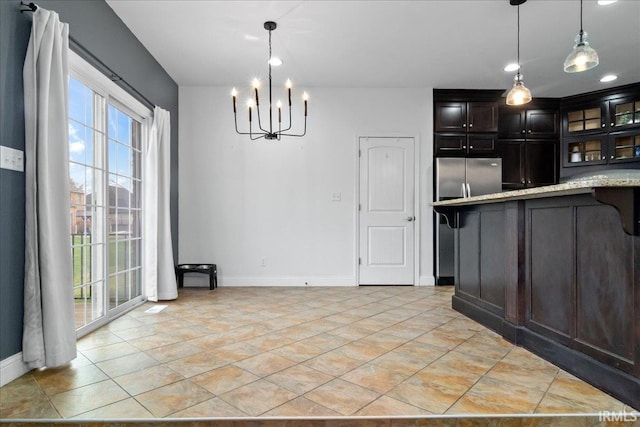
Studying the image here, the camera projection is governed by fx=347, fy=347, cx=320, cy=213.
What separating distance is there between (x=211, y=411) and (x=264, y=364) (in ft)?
1.90

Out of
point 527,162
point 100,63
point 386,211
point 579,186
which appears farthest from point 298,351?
point 527,162

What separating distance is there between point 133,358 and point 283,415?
127 centimetres

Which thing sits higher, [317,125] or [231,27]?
[231,27]

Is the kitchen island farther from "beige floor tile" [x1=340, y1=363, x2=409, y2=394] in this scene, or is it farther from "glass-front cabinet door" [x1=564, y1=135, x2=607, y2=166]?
"glass-front cabinet door" [x1=564, y1=135, x2=607, y2=166]

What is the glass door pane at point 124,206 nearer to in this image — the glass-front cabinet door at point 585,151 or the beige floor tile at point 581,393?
the beige floor tile at point 581,393

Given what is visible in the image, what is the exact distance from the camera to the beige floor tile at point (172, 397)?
1686 millimetres

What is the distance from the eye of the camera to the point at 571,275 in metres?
2.14

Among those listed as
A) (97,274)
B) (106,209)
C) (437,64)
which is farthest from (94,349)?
(437,64)

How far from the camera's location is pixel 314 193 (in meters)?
5.00

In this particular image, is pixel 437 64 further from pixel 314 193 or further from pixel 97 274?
pixel 97 274

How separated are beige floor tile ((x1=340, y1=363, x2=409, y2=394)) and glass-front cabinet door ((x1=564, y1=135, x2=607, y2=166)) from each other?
195 inches

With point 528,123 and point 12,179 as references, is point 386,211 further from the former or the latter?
point 12,179

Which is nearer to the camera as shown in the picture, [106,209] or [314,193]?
[106,209]

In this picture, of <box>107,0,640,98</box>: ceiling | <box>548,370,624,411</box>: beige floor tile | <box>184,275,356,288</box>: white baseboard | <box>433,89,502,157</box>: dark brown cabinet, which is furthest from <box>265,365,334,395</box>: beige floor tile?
<box>433,89,502,157</box>: dark brown cabinet
